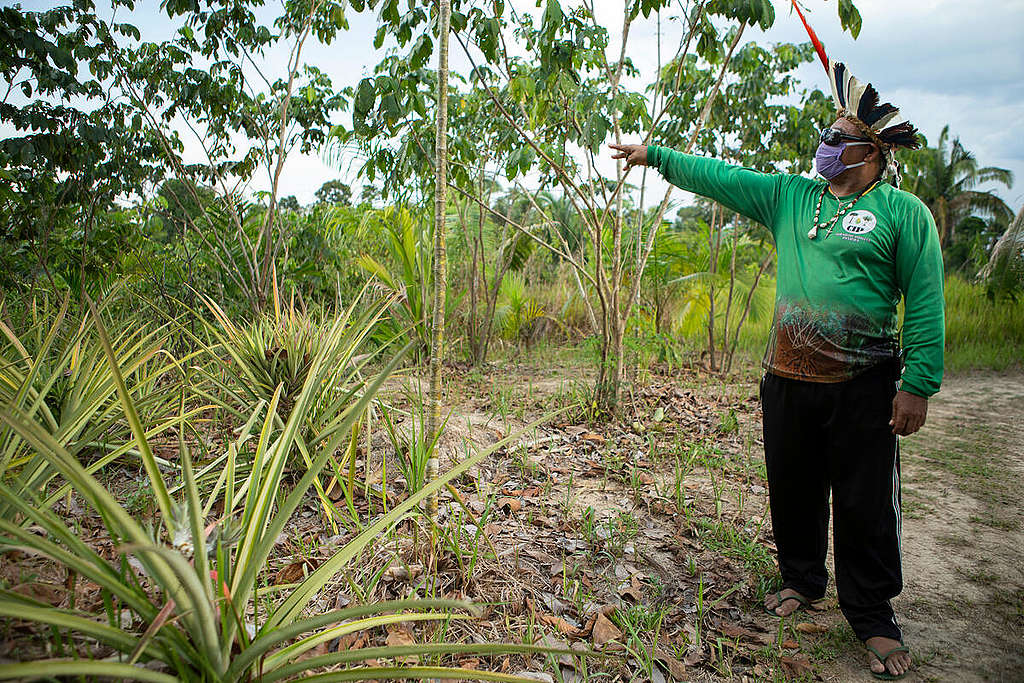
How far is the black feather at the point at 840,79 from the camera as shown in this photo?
2.23 metres

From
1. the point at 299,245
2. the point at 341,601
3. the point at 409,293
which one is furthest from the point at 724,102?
the point at 341,601

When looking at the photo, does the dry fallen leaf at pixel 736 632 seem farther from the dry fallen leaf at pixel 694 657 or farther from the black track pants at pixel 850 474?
the black track pants at pixel 850 474

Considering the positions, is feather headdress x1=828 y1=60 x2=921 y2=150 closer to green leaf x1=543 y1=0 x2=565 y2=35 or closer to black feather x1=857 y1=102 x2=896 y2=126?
black feather x1=857 y1=102 x2=896 y2=126

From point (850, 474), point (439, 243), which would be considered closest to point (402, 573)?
point (439, 243)

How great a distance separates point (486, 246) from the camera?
25.4 feet

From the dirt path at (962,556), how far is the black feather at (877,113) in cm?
197

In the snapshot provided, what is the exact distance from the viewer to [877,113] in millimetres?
2137

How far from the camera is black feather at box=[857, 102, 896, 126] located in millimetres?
2119

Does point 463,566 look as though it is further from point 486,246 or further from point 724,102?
point 486,246

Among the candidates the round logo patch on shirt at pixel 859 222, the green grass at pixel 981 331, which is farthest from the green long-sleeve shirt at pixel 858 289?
the green grass at pixel 981 331

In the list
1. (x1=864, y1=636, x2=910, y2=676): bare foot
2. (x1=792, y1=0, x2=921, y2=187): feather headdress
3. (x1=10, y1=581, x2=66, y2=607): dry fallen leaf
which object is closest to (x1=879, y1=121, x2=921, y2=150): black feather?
(x1=792, y1=0, x2=921, y2=187): feather headdress

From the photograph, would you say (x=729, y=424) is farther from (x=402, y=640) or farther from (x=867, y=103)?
(x=402, y=640)

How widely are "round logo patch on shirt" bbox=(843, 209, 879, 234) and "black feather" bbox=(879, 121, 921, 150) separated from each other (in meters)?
0.31

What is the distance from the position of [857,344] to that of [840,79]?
1047mm
